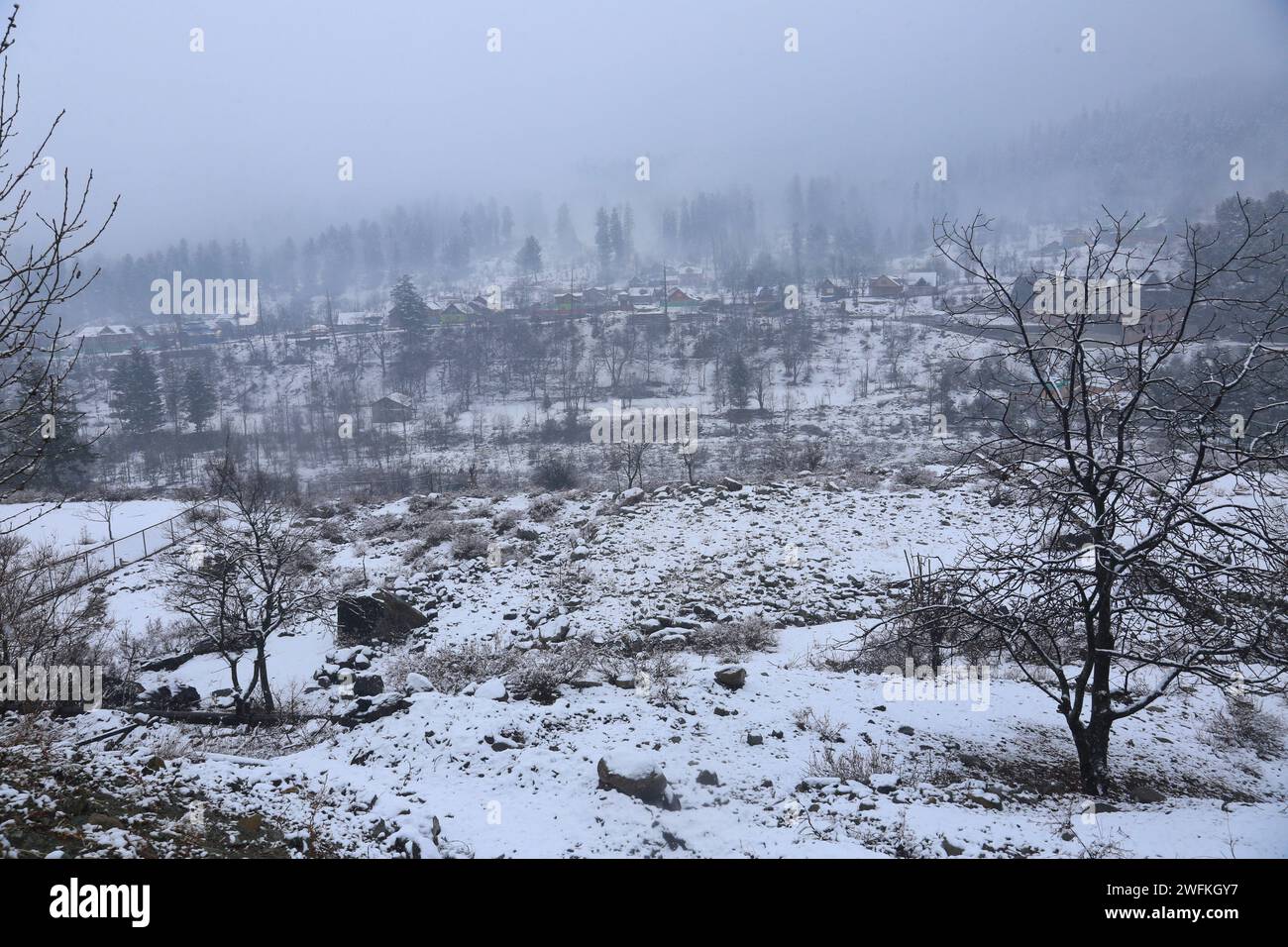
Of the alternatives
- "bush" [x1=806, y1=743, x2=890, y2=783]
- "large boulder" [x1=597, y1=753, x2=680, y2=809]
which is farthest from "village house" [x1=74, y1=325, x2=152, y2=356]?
"bush" [x1=806, y1=743, x2=890, y2=783]

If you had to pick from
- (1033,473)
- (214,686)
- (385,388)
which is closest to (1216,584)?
(1033,473)

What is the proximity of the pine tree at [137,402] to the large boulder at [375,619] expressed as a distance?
48499 mm

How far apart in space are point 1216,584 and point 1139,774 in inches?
92.9

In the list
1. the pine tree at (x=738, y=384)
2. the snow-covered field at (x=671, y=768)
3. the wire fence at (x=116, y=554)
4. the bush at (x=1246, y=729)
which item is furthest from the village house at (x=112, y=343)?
the bush at (x=1246, y=729)

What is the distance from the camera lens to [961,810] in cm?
545

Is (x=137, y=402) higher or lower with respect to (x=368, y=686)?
higher

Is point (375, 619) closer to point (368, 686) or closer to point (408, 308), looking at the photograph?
point (368, 686)

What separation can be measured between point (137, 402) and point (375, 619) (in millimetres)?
49748

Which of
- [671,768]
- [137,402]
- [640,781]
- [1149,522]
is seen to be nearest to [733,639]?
[671,768]

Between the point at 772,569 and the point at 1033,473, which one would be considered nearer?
the point at 1033,473

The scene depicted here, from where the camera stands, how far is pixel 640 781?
19.8ft

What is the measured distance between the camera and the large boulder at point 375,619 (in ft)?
40.3
